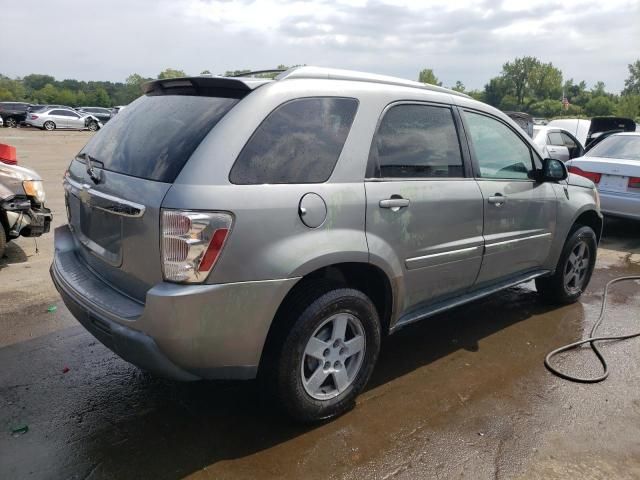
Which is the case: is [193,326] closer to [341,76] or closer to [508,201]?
[341,76]

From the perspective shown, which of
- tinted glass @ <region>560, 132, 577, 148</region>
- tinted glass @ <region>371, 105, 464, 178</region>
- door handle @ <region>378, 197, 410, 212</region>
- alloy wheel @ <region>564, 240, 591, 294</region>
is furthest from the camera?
tinted glass @ <region>560, 132, 577, 148</region>

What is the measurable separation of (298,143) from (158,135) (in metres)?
0.74

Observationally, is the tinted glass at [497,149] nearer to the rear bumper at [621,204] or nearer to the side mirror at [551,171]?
the side mirror at [551,171]

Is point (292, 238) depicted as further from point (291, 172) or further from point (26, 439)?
point (26, 439)

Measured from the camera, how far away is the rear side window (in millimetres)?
2543

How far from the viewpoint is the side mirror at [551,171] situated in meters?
4.24

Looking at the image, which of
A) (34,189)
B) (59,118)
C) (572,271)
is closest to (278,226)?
(572,271)

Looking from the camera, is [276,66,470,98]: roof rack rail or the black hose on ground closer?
[276,66,470,98]: roof rack rail

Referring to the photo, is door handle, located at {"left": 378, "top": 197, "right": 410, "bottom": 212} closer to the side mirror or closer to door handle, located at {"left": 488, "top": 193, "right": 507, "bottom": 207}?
door handle, located at {"left": 488, "top": 193, "right": 507, "bottom": 207}

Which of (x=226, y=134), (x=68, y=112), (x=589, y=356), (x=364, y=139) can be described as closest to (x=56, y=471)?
(x=226, y=134)

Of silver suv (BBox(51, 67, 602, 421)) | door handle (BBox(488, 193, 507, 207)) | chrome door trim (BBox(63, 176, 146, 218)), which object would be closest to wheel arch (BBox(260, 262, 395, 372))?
silver suv (BBox(51, 67, 602, 421))

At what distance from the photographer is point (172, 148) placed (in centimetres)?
259

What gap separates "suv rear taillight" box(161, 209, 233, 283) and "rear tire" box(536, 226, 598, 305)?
11.5ft

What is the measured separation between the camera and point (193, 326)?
2.37 meters
